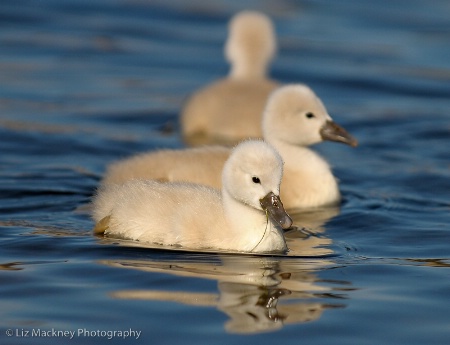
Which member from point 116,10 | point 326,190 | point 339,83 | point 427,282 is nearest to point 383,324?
point 427,282

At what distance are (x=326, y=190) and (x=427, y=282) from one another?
7.04 ft

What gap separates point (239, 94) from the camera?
401 inches

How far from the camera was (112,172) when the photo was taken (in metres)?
7.89

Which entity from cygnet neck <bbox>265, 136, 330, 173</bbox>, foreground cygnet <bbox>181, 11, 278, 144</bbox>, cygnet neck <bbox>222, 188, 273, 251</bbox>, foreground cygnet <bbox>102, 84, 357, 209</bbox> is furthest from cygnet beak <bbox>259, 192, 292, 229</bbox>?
foreground cygnet <bbox>181, 11, 278, 144</bbox>

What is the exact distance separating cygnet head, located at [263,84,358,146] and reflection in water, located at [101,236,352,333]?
192 cm

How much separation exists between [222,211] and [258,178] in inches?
13.3

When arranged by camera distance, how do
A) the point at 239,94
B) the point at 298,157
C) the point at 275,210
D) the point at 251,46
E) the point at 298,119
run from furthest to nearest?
the point at 251,46 < the point at 239,94 < the point at 298,157 < the point at 298,119 < the point at 275,210

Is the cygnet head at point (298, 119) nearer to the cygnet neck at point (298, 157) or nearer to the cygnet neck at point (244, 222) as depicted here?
the cygnet neck at point (298, 157)

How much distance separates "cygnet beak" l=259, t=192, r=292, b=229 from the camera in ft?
20.2

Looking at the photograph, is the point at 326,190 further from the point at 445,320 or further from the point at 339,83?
the point at 339,83

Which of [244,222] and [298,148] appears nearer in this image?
Result: [244,222]

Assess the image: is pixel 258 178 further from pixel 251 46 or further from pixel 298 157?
pixel 251 46

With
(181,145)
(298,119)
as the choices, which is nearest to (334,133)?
(298,119)

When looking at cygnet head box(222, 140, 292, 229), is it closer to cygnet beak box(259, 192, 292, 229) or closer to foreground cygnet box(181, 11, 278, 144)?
cygnet beak box(259, 192, 292, 229)
